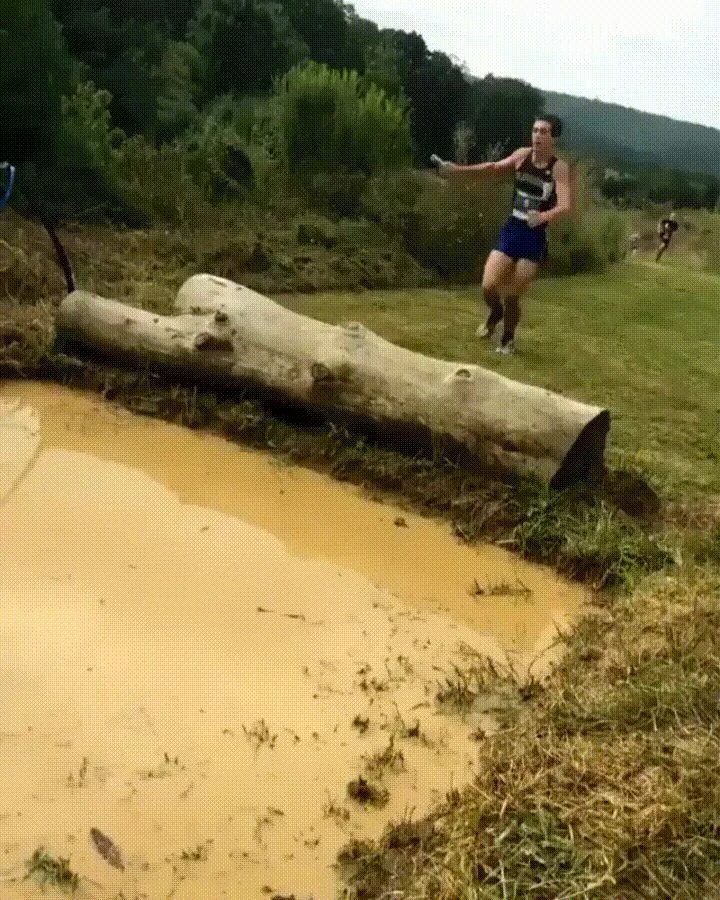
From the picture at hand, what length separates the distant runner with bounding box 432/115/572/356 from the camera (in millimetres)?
6855

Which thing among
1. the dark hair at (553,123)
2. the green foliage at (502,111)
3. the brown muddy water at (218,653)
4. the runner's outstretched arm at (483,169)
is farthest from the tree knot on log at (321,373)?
the green foliage at (502,111)

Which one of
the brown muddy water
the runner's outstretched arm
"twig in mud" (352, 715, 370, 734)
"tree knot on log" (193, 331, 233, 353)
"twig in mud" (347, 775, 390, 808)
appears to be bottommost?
the brown muddy water

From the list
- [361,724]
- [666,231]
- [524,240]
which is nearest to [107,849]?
[361,724]

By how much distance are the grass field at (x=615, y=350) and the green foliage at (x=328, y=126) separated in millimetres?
2477

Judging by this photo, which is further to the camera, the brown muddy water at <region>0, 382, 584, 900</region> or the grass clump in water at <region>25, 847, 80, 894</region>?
the brown muddy water at <region>0, 382, 584, 900</region>

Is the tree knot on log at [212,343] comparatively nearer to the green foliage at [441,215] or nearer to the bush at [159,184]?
the bush at [159,184]

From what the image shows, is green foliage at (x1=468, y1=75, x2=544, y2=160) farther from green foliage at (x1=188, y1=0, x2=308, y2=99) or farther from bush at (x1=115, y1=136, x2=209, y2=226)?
bush at (x1=115, y1=136, x2=209, y2=226)

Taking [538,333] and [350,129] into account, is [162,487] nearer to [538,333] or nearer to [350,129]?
[538,333]

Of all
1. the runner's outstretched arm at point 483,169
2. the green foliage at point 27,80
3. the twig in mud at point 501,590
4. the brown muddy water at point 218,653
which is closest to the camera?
the brown muddy water at point 218,653

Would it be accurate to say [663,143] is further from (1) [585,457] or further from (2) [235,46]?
(1) [585,457]

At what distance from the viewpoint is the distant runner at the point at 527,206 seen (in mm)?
6855

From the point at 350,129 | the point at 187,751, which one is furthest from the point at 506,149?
the point at 187,751

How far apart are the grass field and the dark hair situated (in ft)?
4.79

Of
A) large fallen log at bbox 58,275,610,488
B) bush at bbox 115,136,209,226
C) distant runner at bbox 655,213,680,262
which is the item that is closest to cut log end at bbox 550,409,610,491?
large fallen log at bbox 58,275,610,488
